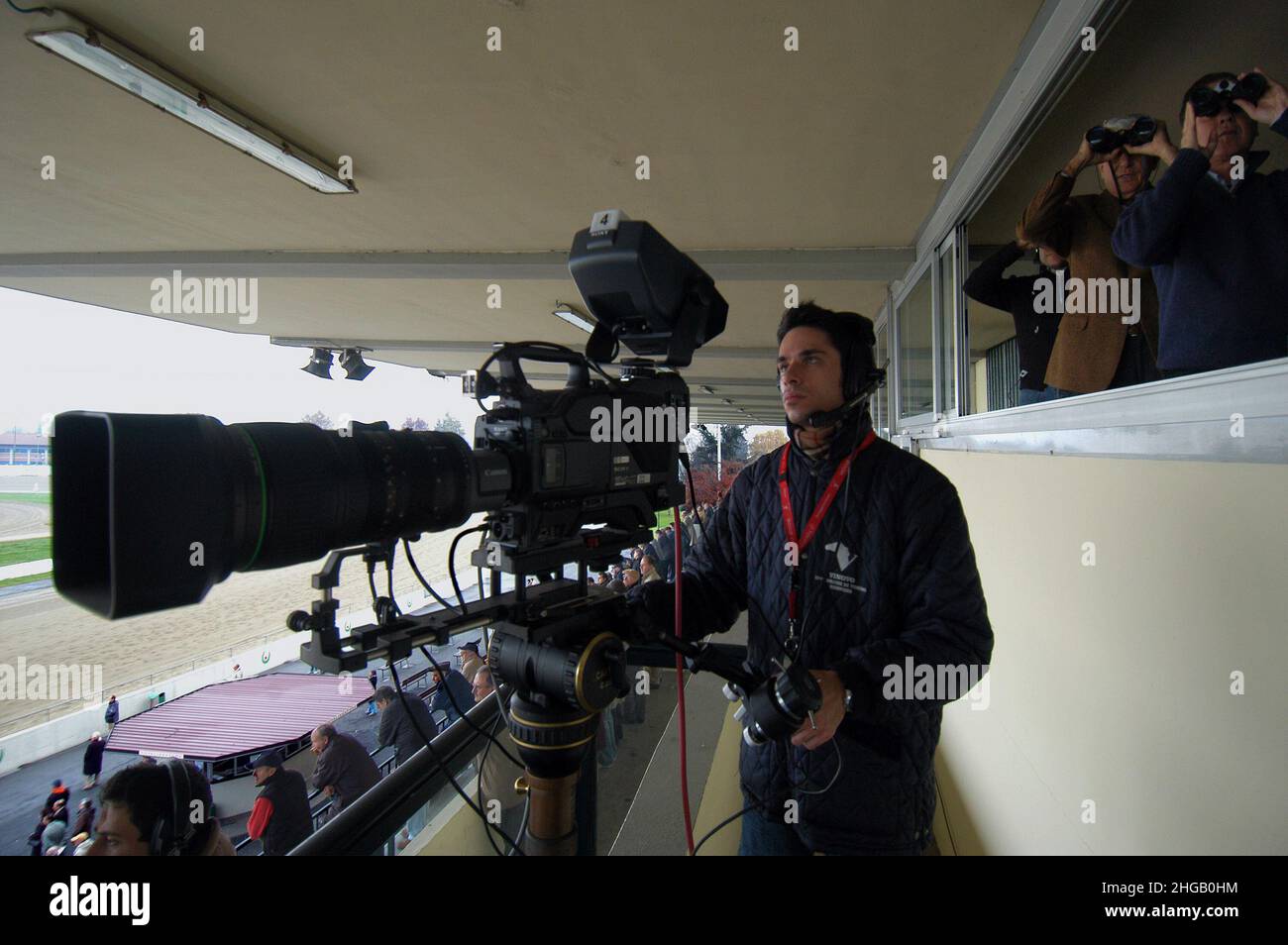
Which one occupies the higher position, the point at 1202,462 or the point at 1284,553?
the point at 1202,462

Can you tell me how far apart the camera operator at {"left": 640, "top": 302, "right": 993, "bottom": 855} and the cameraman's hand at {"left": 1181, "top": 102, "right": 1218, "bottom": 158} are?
517 mm

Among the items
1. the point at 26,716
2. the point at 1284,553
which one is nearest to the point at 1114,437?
the point at 1284,553

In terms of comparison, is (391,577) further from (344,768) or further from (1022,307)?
(344,768)

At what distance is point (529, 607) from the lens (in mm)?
781

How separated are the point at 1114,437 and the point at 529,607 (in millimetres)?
1020

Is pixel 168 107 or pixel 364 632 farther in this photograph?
pixel 168 107

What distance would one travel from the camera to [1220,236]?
914 millimetres

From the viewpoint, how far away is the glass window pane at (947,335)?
2.10m

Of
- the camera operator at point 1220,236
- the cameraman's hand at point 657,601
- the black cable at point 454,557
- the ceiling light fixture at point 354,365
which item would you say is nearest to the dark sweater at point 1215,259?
the camera operator at point 1220,236

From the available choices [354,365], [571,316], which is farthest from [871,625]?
[354,365]

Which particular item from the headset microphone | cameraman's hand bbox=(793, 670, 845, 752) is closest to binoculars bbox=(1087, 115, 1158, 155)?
the headset microphone

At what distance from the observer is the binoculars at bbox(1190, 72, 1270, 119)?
793mm

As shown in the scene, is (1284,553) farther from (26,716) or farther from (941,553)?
(26,716)
